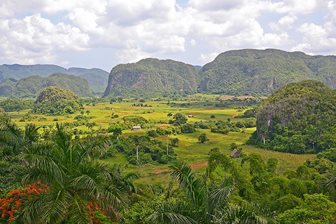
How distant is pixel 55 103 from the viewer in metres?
142

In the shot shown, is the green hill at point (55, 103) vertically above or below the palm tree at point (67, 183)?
below


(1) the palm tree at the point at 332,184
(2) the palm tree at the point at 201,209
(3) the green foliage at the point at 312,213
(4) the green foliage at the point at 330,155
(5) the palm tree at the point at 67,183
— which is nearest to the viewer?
(5) the palm tree at the point at 67,183

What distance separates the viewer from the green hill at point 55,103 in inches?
5096

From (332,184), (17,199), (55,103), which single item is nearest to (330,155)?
(332,184)

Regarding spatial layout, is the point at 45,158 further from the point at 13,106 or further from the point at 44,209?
the point at 13,106

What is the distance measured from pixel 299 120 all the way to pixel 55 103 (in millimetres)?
97358

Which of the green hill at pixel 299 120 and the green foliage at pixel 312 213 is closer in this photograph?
the green foliage at pixel 312 213

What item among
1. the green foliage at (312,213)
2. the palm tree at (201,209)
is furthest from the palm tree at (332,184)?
the palm tree at (201,209)

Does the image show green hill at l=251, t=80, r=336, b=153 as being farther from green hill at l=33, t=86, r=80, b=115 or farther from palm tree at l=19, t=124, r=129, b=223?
green hill at l=33, t=86, r=80, b=115

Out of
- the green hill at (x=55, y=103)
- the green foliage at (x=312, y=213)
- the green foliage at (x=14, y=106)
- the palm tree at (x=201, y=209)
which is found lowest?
the green foliage at (x=14, y=106)

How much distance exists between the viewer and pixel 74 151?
10.5 meters

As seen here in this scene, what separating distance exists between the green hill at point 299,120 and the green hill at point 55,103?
71642mm

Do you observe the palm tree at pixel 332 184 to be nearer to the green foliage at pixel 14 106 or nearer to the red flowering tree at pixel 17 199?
the red flowering tree at pixel 17 199

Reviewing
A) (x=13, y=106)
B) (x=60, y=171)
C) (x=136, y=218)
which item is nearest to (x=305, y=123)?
(x=136, y=218)
